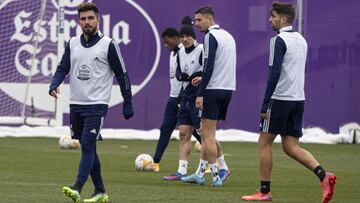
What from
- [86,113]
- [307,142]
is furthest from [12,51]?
[86,113]

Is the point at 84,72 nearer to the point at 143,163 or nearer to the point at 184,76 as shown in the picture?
the point at 184,76

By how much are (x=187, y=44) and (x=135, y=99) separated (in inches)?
406

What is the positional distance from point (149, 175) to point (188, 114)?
105 cm

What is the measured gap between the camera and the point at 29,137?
24.3 m

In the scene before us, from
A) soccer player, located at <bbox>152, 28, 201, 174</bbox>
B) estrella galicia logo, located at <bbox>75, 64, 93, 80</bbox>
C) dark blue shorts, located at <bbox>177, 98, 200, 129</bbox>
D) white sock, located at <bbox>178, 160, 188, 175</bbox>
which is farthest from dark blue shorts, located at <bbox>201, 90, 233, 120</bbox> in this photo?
estrella galicia logo, located at <bbox>75, 64, 93, 80</bbox>

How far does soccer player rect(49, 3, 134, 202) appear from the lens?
11148mm

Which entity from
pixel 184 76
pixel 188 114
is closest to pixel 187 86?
pixel 184 76

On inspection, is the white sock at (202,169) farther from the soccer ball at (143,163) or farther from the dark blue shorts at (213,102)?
the soccer ball at (143,163)

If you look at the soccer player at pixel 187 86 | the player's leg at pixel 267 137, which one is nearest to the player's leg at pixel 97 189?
the player's leg at pixel 267 137

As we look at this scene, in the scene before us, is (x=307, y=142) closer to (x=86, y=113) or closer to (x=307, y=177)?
(x=307, y=177)

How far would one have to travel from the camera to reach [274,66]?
11.5 m

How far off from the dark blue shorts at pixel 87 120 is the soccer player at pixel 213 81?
2.22 metres

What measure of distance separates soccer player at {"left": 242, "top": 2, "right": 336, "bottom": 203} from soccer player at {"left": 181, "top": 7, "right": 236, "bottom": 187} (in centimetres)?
164

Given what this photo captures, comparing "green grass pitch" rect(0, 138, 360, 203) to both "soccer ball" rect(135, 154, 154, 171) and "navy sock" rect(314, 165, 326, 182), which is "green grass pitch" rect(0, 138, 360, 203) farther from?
"navy sock" rect(314, 165, 326, 182)
